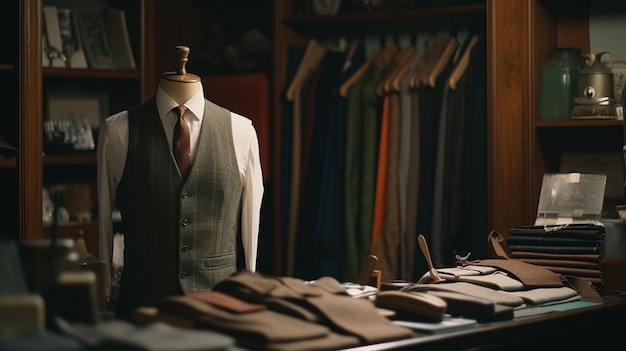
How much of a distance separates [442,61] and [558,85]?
0.63 m

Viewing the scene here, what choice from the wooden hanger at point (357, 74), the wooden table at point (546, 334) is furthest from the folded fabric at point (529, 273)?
the wooden hanger at point (357, 74)

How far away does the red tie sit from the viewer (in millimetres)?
3158

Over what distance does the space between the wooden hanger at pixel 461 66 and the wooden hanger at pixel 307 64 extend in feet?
2.51

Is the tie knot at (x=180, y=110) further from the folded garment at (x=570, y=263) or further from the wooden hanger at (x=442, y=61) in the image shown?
the wooden hanger at (x=442, y=61)

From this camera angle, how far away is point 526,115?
4.01 meters

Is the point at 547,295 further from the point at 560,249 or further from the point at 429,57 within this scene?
the point at 429,57

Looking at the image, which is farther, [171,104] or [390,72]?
[390,72]

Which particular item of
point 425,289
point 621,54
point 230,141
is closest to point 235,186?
point 230,141

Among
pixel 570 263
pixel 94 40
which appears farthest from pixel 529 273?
pixel 94 40

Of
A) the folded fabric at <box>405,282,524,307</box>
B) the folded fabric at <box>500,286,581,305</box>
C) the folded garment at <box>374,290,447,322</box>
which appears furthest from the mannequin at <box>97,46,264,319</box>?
the folded fabric at <box>500,286,581,305</box>

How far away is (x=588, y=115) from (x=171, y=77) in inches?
67.9

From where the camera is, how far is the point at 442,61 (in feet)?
14.6

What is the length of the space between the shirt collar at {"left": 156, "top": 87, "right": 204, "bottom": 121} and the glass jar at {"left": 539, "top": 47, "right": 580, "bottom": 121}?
60.9 inches

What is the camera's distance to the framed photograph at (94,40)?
459 centimetres
